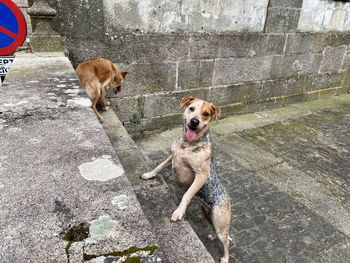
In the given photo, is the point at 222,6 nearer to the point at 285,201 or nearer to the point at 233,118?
the point at 233,118

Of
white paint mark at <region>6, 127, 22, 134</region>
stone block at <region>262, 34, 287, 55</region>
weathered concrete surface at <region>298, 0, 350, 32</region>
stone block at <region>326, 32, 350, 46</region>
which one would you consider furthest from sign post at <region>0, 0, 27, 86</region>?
stone block at <region>326, 32, 350, 46</region>

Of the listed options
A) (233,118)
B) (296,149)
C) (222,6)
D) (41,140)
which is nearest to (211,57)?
(222,6)

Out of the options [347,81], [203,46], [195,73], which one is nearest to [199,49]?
[203,46]

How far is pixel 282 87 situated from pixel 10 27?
573cm

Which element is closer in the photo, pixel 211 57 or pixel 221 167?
pixel 221 167

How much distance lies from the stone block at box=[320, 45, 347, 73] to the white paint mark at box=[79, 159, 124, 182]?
720 centimetres

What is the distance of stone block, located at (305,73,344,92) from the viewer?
731 cm

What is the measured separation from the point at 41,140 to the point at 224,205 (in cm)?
149

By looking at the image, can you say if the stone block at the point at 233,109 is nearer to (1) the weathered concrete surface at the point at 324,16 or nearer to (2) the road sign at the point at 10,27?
(1) the weathered concrete surface at the point at 324,16

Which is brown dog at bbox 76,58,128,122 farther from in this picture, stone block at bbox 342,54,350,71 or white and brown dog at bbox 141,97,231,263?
stone block at bbox 342,54,350,71

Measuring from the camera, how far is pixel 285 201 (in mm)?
3521

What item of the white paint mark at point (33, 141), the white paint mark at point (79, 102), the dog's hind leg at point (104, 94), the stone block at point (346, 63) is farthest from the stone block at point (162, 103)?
the stone block at point (346, 63)

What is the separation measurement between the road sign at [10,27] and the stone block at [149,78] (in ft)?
6.26

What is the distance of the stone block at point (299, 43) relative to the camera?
6.40 meters
